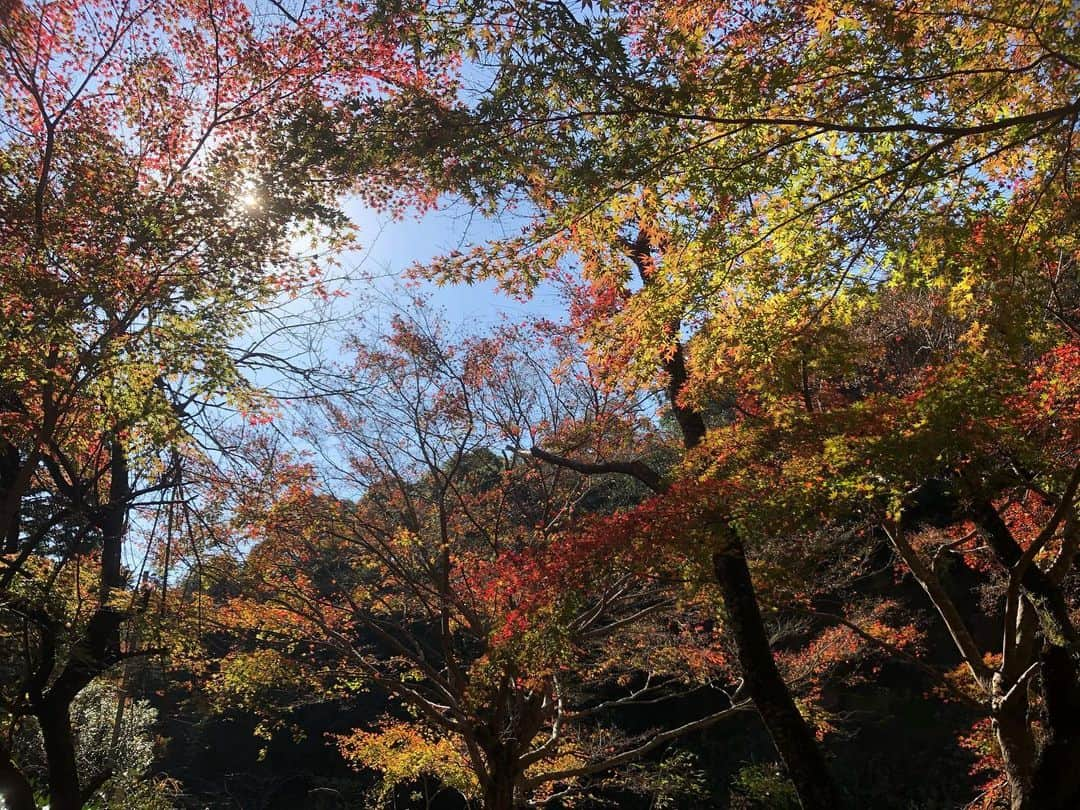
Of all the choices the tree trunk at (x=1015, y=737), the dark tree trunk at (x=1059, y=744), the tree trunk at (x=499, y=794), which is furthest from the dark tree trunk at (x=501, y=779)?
the dark tree trunk at (x=1059, y=744)

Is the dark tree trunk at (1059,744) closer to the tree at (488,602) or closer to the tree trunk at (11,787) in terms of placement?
the tree at (488,602)

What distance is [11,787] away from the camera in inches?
237

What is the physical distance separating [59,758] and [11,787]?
1.55 metres

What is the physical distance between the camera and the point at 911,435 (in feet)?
16.5

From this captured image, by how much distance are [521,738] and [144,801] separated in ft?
28.3

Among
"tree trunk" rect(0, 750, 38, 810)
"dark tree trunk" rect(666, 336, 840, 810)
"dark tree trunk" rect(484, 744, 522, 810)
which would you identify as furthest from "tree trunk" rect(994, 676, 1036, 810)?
"tree trunk" rect(0, 750, 38, 810)

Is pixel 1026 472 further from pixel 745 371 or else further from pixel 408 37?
pixel 408 37

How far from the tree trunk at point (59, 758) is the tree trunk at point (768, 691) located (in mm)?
7593

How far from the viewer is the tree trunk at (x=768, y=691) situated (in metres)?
5.71

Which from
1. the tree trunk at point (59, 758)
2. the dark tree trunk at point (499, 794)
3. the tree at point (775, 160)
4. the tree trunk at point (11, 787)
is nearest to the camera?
the tree at point (775, 160)

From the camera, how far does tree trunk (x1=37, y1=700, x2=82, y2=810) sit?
7.29m

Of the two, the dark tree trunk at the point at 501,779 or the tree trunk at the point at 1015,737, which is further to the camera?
the dark tree trunk at the point at 501,779

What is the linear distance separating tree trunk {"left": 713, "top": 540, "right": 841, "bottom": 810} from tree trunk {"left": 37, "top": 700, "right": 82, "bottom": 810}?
7593mm

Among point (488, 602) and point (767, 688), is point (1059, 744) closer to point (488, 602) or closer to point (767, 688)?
point (767, 688)
